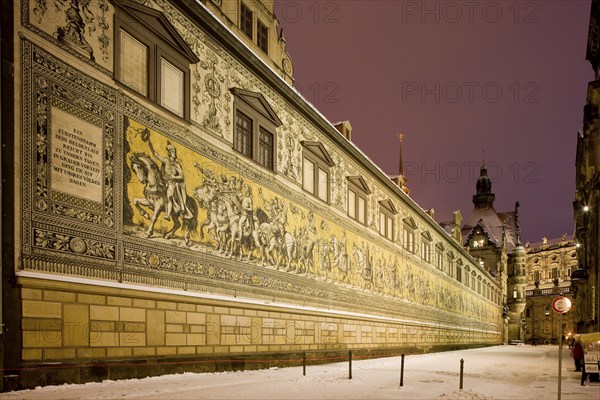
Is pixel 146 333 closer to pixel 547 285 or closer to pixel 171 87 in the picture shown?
pixel 171 87

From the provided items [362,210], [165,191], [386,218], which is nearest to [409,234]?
[386,218]

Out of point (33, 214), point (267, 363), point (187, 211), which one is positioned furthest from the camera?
point (267, 363)

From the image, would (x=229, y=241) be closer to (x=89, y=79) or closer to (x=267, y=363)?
(x=267, y=363)

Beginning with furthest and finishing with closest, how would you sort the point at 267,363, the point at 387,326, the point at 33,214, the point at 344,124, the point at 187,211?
the point at 387,326
the point at 344,124
the point at 267,363
the point at 187,211
the point at 33,214

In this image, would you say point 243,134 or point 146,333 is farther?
point 243,134

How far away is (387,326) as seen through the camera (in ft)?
89.1

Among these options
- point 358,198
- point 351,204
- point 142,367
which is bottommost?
point 142,367

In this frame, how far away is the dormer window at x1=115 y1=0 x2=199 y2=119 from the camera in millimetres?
11344

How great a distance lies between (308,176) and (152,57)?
8886 mm

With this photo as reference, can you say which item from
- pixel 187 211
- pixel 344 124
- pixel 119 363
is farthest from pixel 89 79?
pixel 344 124

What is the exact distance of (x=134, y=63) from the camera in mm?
11703

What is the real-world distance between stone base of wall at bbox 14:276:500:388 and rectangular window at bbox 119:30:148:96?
4466 mm

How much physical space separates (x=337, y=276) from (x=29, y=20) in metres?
15.0

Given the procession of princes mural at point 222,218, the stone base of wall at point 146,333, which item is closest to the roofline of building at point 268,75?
the procession of princes mural at point 222,218
